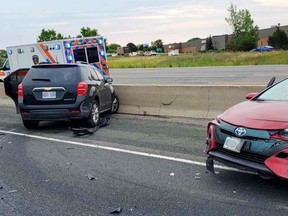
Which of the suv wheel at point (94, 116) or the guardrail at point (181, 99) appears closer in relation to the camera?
the suv wheel at point (94, 116)

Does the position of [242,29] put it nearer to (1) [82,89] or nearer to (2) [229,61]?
(2) [229,61]

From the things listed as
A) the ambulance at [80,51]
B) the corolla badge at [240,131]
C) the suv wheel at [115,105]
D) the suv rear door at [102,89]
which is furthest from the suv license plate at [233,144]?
the ambulance at [80,51]

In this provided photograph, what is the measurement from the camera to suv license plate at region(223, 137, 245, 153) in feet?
15.3

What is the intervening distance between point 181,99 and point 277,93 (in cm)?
485

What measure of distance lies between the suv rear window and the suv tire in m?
0.80

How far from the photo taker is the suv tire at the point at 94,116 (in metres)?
9.18

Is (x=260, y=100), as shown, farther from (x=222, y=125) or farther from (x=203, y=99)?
(x=203, y=99)

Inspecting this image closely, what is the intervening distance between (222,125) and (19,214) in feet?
8.54

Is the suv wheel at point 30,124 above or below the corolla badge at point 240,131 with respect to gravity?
below

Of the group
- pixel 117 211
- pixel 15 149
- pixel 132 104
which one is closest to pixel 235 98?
pixel 132 104

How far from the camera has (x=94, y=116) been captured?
9.45 meters

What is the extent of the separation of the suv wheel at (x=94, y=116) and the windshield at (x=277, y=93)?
4.38 metres

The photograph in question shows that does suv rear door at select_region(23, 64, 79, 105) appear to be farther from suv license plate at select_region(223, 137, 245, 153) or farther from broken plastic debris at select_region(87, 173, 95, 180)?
suv license plate at select_region(223, 137, 245, 153)

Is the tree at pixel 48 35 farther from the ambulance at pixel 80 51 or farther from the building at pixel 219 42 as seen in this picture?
the ambulance at pixel 80 51
